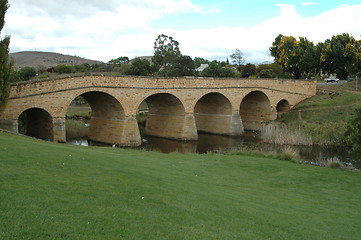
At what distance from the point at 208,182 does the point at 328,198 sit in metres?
4.15

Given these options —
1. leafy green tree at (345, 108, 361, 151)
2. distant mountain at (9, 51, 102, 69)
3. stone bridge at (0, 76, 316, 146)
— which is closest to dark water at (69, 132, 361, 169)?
stone bridge at (0, 76, 316, 146)

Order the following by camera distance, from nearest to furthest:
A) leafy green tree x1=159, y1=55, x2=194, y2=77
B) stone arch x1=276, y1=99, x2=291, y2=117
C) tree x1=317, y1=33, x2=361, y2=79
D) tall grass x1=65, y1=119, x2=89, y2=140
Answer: tall grass x1=65, y1=119, x2=89, y2=140, stone arch x1=276, y1=99, x2=291, y2=117, tree x1=317, y1=33, x2=361, y2=79, leafy green tree x1=159, y1=55, x2=194, y2=77

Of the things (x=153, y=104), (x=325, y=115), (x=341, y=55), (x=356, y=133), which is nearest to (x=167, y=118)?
(x=153, y=104)

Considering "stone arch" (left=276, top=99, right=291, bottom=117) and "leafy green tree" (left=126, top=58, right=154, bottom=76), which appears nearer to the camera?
"stone arch" (left=276, top=99, right=291, bottom=117)

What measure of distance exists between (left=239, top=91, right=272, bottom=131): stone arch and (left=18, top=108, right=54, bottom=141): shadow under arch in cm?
2607

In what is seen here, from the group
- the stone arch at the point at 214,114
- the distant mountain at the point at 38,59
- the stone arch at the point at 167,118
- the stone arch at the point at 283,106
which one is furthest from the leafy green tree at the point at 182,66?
the distant mountain at the point at 38,59

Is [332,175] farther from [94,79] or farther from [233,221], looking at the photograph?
[94,79]

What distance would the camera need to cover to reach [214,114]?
135ft

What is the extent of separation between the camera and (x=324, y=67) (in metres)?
65.5

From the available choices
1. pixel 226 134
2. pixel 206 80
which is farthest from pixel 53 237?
pixel 226 134

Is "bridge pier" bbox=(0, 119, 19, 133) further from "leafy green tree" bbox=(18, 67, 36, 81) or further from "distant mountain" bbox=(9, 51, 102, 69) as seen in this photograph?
"distant mountain" bbox=(9, 51, 102, 69)

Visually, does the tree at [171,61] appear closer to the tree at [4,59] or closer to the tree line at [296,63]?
the tree line at [296,63]

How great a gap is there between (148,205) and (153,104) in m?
29.7

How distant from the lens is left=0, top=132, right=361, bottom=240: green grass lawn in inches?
222
